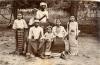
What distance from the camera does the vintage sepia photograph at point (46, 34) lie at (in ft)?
20.1

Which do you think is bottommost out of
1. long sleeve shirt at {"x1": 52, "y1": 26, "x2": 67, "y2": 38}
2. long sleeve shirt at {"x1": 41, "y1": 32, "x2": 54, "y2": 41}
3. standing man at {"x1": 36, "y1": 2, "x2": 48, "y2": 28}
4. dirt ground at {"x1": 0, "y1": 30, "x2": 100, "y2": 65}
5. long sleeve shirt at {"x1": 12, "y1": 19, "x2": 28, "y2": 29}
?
dirt ground at {"x1": 0, "y1": 30, "x2": 100, "y2": 65}

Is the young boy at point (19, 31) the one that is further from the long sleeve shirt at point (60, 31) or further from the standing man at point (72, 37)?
the standing man at point (72, 37)

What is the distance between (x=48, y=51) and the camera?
614 cm

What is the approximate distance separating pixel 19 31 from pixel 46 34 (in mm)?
627

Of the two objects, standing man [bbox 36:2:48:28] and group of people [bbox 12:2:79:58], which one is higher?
standing man [bbox 36:2:48:28]

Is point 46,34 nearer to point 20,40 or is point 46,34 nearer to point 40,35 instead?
point 40,35

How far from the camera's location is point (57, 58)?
20.1 ft

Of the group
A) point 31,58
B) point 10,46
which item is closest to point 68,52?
point 31,58

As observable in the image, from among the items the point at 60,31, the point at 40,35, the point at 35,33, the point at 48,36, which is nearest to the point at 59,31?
the point at 60,31

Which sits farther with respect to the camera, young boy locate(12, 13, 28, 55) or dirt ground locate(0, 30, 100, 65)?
young boy locate(12, 13, 28, 55)

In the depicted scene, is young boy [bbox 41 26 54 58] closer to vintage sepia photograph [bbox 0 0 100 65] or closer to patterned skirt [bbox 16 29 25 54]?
vintage sepia photograph [bbox 0 0 100 65]

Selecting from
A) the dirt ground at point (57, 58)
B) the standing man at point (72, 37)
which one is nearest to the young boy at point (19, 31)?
the dirt ground at point (57, 58)

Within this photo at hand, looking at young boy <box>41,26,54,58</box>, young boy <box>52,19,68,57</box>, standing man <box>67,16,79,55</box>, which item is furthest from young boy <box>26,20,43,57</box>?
standing man <box>67,16,79,55</box>

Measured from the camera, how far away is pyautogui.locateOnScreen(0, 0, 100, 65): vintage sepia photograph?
6.11 metres
